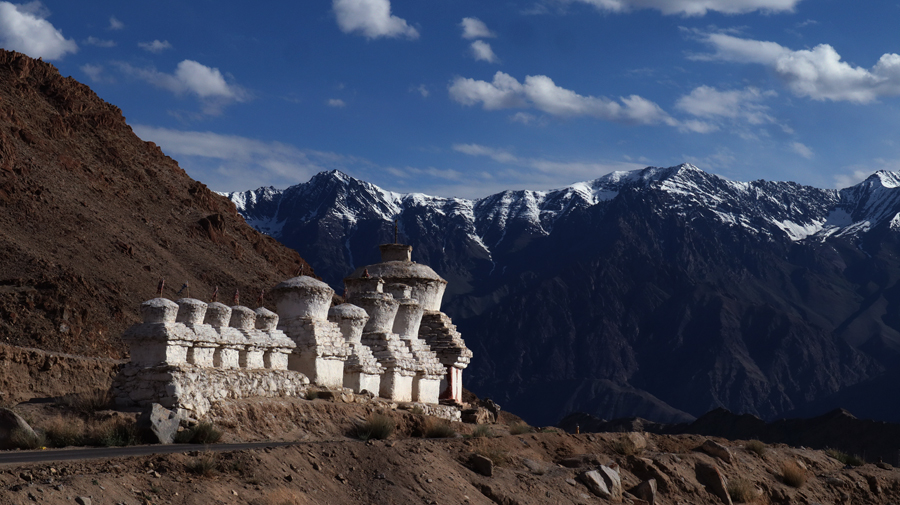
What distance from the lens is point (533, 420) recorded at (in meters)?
118

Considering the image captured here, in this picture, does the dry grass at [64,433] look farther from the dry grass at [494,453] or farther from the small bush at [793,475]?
the small bush at [793,475]

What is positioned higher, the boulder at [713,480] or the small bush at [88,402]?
the small bush at [88,402]

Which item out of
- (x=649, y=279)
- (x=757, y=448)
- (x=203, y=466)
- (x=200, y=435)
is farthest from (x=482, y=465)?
(x=649, y=279)

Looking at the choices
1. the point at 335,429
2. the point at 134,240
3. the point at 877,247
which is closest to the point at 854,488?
the point at 335,429

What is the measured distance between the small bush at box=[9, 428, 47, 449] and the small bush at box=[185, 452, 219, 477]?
3.04 meters

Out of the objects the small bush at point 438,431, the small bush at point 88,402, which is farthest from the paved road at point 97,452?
the small bush at point 438,431

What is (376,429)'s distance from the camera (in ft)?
63.1

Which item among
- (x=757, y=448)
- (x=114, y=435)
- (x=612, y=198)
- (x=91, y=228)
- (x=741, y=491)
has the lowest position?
(x=741, y=491)

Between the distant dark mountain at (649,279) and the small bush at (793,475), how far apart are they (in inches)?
3527

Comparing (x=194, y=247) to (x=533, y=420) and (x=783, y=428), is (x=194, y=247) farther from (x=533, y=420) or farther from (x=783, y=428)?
(x=533, y=420)

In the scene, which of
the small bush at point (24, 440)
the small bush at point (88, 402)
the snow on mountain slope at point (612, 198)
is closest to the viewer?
the small bush at point (24, 440)

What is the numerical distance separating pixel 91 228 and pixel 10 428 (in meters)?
40.2

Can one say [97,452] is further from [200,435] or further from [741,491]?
[741,491]

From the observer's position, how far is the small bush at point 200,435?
16.0 m
